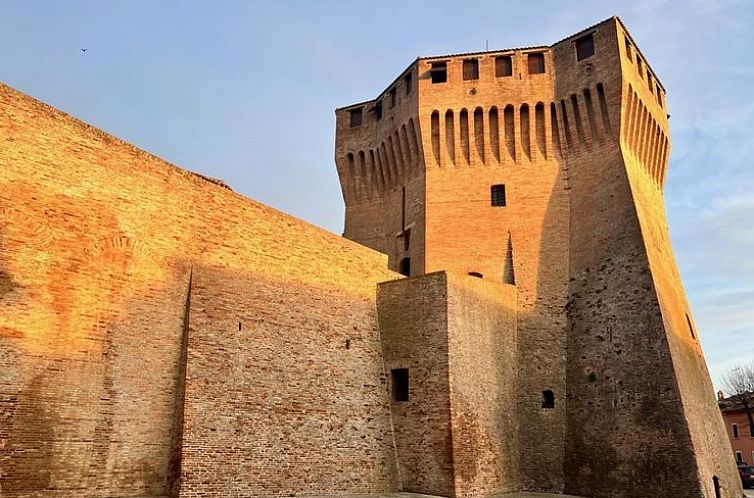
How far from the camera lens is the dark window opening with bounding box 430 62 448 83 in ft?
60.0

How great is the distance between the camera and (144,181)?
1012 centimetres

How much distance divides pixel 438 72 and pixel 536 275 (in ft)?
22.1

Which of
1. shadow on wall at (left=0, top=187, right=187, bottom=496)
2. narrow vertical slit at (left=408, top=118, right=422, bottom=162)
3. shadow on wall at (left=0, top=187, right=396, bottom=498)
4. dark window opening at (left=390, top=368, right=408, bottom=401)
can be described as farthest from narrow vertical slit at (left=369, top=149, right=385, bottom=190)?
shadow on wall at (left=0, top=187, right=187, bottom=496)

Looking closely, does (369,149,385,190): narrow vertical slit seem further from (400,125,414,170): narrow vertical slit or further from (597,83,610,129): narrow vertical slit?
(597,83,610,129): narrow vertical slit

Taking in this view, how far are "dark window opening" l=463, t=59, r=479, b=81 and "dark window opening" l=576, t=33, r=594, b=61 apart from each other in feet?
9.28

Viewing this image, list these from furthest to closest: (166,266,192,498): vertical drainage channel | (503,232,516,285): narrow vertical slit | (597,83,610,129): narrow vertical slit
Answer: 1. (597,83,610,129): narrow vertical slit
2. (503,232,516,285): narrow vertical slit
3. (166,266,192,498): vertical drainage channel

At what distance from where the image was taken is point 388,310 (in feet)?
44.9

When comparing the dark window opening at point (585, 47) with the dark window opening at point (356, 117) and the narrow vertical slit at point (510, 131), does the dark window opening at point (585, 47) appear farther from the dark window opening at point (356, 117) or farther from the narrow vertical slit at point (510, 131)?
the dark window opening at point (356, 117)

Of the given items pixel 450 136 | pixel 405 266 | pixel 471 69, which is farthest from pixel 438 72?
pixel 405 266

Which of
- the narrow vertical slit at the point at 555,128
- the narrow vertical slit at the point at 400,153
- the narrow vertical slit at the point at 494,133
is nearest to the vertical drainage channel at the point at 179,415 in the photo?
the narrow vertical slit at the point at 400,153

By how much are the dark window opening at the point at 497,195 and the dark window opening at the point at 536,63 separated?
358 centimetres

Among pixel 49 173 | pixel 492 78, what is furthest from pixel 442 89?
pixel 49 173

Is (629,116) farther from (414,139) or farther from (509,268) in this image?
(414,139)

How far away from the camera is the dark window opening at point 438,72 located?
1828cm
